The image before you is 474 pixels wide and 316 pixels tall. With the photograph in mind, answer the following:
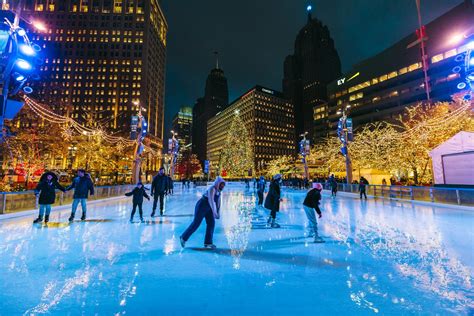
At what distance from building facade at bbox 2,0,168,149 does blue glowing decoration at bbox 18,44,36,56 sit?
291 ft

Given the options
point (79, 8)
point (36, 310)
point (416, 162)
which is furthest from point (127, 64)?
point (36, 310)

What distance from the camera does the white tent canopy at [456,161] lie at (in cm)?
1436

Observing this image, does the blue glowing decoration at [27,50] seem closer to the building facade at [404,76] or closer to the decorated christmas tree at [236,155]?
the decorated christmas tree at [236,155]

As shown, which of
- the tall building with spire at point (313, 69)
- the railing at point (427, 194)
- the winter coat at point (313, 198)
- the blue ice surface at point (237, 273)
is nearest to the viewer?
the blue ice surface at point (237, 273)

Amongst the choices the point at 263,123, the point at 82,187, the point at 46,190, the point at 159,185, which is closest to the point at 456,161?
the point at 159,185

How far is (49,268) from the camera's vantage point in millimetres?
3973

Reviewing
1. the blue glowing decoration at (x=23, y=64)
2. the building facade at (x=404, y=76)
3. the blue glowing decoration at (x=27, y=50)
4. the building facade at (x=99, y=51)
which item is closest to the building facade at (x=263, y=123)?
the building facade at (x=404, y=76)

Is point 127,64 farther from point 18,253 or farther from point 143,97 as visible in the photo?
point 18,253

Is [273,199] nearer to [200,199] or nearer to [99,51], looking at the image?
[200,199]

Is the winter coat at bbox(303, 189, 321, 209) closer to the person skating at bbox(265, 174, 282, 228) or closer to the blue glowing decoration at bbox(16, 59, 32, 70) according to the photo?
the person skating at bbox(265, 174, 282, 228)

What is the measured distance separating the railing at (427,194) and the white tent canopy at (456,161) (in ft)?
9.12

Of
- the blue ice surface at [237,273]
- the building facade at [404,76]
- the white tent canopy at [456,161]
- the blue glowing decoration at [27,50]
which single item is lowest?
the blue ice surface at [237,273]

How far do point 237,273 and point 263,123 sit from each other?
112m

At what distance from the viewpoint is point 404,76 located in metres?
59.8
